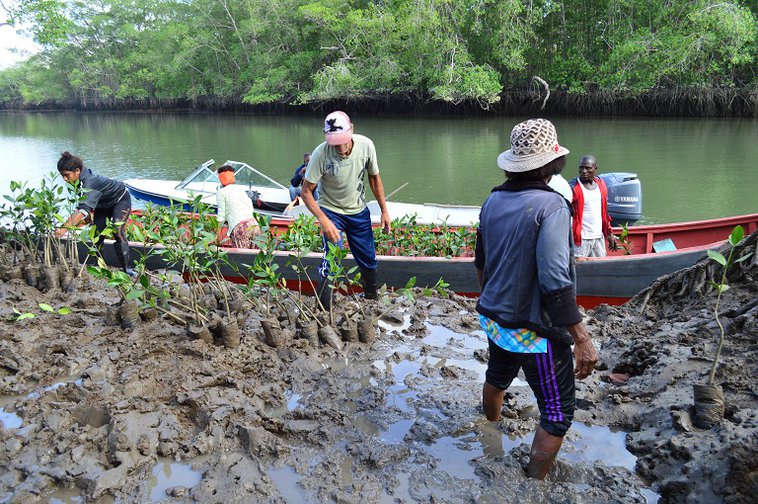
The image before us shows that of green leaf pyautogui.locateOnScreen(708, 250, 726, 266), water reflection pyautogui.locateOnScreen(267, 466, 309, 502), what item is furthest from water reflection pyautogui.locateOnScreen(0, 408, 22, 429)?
green leaf pyautogui.locateOnScreen(708, 250, 726, 266)

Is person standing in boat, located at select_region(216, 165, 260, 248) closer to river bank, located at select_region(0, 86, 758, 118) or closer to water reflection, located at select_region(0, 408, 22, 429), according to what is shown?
water reflection, located at select_region(0, 408, 22, 429)

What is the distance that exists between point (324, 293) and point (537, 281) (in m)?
2.40

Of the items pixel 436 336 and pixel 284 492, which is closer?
pixel 284 492

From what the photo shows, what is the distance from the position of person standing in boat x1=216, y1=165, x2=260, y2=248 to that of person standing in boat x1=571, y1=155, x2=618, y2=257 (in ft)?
10.8

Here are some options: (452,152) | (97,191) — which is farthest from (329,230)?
(452,152)

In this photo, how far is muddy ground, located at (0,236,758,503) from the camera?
2570 millimetres

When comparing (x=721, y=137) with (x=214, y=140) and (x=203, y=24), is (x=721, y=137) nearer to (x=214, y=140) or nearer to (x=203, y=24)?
(x=214, y=140)

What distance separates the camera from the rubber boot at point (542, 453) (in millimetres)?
2500

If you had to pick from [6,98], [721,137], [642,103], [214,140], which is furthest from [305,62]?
[6,98]

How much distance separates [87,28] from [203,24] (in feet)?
68.9

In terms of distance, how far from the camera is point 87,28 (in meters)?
55.2

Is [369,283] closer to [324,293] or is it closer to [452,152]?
[324,293]

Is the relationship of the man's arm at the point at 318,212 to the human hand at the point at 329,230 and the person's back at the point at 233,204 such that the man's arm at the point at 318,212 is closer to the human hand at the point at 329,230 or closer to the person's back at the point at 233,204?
the human hand at the point at 329,230

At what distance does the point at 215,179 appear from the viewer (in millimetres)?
10312
